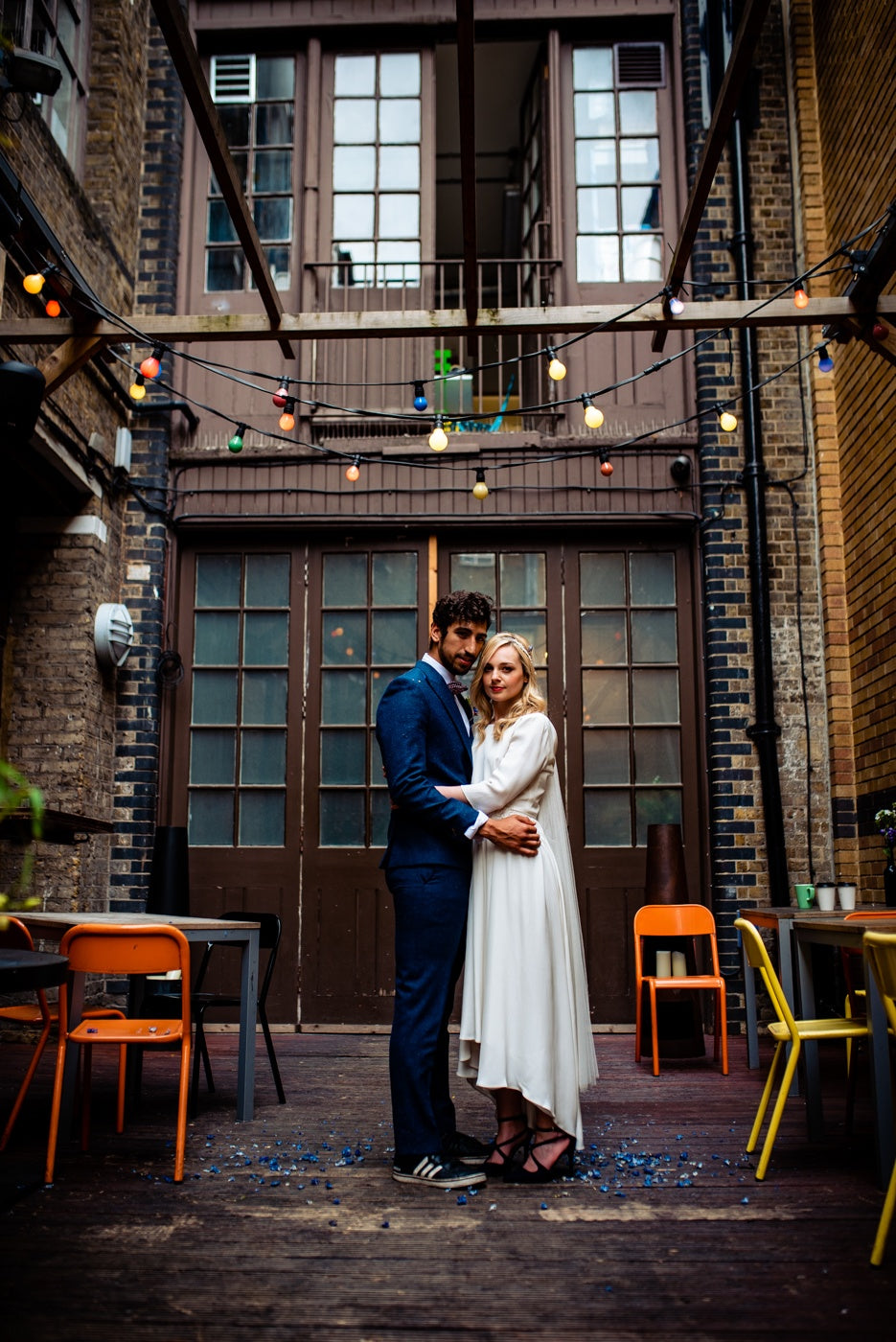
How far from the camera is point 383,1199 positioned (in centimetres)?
310

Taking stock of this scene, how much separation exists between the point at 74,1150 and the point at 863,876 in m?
4.50

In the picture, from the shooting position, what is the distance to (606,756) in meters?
6.82

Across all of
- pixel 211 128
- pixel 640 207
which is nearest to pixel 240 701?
pixel 211 128

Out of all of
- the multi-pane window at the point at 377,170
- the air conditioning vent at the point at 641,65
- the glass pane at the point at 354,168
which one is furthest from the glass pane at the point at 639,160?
the glass pane at the point at 354,168

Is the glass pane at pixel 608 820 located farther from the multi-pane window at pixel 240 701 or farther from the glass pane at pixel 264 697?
the glass pane at pixel 264 697

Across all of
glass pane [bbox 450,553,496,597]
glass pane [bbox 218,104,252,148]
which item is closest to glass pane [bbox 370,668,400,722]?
glass pane [bbox 450,553,496,597]

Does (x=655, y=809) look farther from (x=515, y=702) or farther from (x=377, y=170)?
(x=377, y=170)

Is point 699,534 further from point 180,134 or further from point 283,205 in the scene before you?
point 180,134

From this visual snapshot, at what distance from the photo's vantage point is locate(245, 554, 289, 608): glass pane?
7.09m

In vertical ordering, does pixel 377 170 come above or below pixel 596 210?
above

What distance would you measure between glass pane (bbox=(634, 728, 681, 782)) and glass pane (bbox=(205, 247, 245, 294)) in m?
4.05

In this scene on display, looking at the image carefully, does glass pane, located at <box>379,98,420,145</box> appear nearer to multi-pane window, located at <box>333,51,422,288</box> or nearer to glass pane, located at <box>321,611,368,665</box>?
multi-pane window, located at <box>333,51,422,288</box>

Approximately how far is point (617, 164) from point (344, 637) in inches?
147

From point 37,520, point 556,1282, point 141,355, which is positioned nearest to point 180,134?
point 141,355
